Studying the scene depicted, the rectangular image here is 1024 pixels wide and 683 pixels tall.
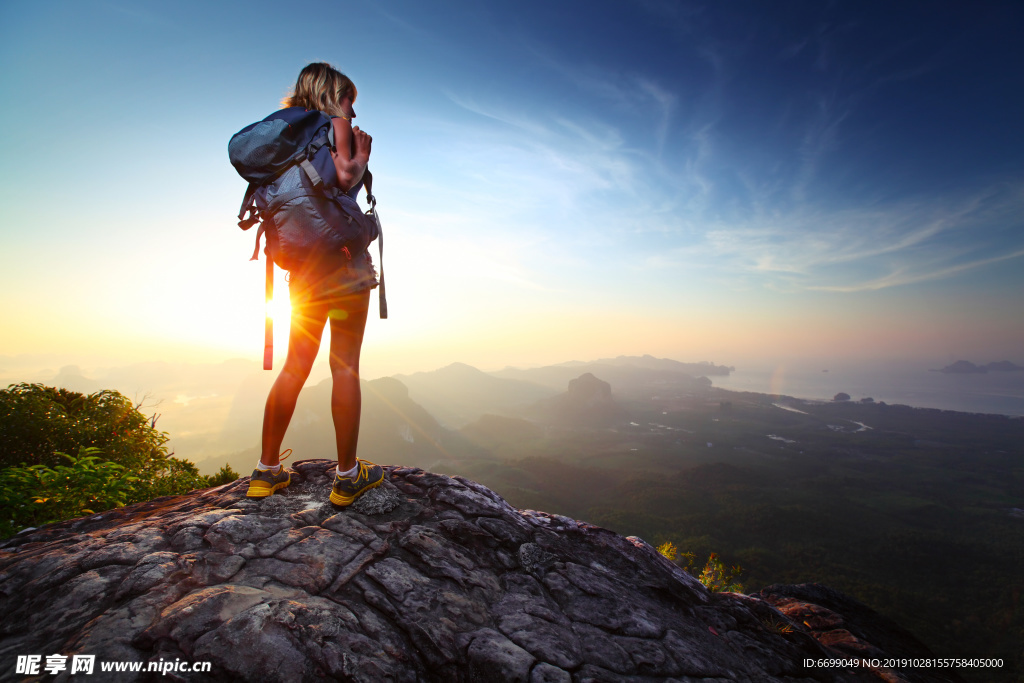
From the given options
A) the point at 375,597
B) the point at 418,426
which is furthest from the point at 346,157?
the point at 418,426

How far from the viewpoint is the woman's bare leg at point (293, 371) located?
3.31 metres

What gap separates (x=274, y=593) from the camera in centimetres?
257

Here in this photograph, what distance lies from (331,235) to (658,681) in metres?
4.80

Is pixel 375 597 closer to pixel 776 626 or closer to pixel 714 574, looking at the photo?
pixel 776 626

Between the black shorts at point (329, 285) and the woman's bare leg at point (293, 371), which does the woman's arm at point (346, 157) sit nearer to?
the black shorts at point (329, 285)

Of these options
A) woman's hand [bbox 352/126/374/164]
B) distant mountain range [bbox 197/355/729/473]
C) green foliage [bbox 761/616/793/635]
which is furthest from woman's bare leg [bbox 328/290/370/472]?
distant mountain range [bbox 197/355/729/473]

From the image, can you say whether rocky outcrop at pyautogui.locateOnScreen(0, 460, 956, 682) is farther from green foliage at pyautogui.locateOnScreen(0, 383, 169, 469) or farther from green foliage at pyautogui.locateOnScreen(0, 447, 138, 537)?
green foliage at pyautogui.locateOnScreen(0, 383, 169, 469)

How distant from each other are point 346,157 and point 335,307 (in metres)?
1.36

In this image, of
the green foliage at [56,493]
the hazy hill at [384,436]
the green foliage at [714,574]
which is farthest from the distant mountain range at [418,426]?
the green foliage at [56,493]

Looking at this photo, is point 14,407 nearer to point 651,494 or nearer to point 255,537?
point 255,537

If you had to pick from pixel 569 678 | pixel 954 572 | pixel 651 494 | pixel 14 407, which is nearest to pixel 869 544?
pixel 954 572

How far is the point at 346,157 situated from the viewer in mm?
3191

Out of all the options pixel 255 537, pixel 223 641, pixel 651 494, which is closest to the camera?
pixel 223 641

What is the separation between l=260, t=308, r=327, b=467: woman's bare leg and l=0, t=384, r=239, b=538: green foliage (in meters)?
3.23
